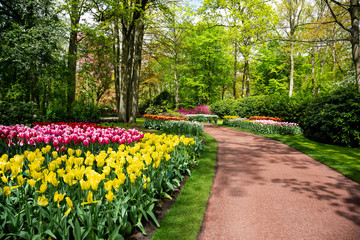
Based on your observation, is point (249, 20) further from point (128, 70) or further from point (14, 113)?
point (14, 113)

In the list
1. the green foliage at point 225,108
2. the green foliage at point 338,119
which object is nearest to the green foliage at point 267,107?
the green foliage at point 225,108

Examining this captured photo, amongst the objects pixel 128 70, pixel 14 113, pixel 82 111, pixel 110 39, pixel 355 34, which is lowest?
pixel 14 113

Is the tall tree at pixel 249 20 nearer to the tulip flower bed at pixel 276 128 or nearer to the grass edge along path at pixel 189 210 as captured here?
the tulip flower bed at pixel 276 128

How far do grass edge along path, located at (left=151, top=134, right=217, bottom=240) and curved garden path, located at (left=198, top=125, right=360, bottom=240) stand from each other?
113mm

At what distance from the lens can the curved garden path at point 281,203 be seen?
2680 mm

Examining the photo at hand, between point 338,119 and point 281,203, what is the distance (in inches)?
253

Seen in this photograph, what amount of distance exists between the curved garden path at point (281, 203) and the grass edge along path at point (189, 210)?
0.11 meters

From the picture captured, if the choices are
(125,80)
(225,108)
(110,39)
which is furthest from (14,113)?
(225,108)

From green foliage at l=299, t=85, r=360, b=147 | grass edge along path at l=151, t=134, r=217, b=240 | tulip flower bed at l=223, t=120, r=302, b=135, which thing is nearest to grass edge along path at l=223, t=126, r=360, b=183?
green foliage at l=299, t=85, r=360, b=147

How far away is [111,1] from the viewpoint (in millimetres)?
9945

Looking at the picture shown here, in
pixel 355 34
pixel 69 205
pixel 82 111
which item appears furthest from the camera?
pixel 82 111

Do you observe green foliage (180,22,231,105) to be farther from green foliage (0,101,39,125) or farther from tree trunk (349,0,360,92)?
green foliage (0,101,39,125)

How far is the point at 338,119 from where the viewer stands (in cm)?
796

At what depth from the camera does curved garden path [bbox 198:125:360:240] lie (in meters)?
2.68
